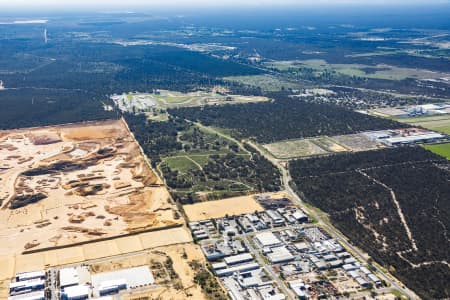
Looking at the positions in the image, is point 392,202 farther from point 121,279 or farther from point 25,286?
point 25,286

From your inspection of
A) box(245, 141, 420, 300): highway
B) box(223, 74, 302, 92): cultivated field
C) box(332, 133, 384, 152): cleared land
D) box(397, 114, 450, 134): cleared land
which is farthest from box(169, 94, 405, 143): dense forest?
box(223, 74, 302, 92): cultivated field

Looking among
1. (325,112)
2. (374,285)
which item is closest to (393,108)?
(325,112)

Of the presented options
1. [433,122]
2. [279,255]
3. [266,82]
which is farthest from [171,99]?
[279,255]

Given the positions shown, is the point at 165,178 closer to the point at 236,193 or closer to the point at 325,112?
the point at 236,193

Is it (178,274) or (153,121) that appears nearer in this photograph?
(178,274)

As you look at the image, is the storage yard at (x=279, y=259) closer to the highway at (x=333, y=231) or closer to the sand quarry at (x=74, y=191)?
the highway at (x=333, y=231)

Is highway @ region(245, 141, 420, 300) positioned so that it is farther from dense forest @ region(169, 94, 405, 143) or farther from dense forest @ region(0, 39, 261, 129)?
dense forest @ region(0, 39, 261, 129)
